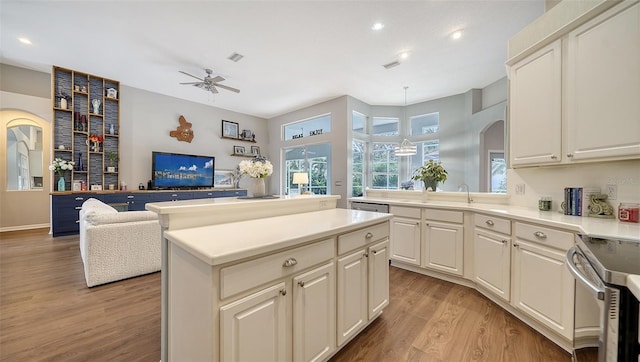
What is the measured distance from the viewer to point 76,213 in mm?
4688

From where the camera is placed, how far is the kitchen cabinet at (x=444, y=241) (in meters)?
2.66

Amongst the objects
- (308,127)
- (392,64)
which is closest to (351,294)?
(392,64)

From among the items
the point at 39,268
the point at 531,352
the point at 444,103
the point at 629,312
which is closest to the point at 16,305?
the point at 39,268

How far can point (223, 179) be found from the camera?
7141 millimetres

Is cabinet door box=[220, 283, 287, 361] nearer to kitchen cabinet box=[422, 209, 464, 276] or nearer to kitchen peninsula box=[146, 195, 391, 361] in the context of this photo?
kitchen peninsula box=[146, 195, 391, 361]

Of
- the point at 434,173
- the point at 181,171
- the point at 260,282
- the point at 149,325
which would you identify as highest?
the point at 181,171

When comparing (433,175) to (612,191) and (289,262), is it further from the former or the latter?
(289,262)

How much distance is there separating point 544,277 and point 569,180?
1.00 meters

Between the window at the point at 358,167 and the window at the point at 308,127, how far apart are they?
909mm

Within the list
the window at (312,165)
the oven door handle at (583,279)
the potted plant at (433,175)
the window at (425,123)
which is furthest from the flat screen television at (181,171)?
the oven door handle at (583,279)

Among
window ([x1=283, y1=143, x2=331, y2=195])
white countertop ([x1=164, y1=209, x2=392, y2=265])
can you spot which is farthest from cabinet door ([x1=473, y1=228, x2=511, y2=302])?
window ([x1=283, y1=143, x2=331, y2=195])

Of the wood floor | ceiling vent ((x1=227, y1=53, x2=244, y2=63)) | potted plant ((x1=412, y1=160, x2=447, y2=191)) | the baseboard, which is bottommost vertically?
the wood floor

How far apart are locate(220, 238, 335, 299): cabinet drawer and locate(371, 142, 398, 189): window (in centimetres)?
559

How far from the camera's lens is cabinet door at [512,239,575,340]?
164 centimetres
